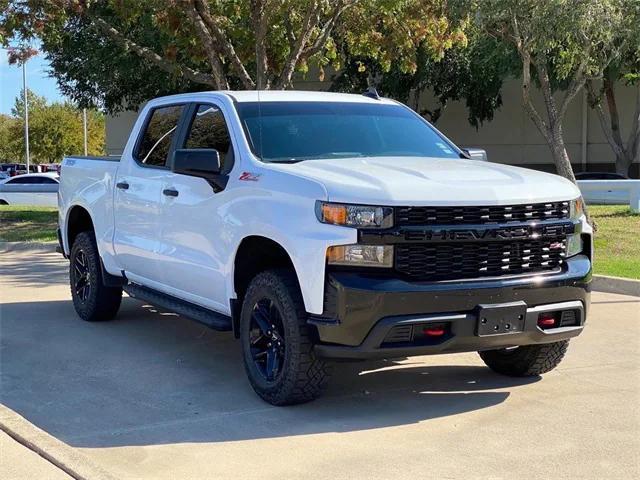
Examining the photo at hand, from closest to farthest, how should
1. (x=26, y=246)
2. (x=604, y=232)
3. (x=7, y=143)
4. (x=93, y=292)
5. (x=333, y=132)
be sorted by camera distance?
1. (x=333, y=132)
2. (x=93, y=292)
3. (x=604, y=232)
4. (x=26, y=246)
5. (x=7, y=143)

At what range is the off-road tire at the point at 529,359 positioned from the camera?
5.98 m

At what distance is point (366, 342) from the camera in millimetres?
4836

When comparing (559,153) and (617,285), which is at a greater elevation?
(559,153)

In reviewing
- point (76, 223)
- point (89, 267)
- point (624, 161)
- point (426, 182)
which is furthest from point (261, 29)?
point (624, 161)

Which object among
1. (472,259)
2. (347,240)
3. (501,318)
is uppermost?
(347,240)

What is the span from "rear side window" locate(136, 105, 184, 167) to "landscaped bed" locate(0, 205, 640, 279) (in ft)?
19.6

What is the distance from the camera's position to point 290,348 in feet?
16.8

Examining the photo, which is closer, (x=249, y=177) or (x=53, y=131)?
(x=249, y=177)

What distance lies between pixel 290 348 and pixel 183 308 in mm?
1598

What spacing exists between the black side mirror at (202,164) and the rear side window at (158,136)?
3.51 feet

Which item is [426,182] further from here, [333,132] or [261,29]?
[261,29]

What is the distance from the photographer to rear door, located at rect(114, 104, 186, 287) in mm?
6785

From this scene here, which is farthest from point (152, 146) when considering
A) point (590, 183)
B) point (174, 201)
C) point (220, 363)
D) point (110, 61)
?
point (110, 61)

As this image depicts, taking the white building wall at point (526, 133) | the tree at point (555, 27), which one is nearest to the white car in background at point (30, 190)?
the white building wall at point (526, 133)
